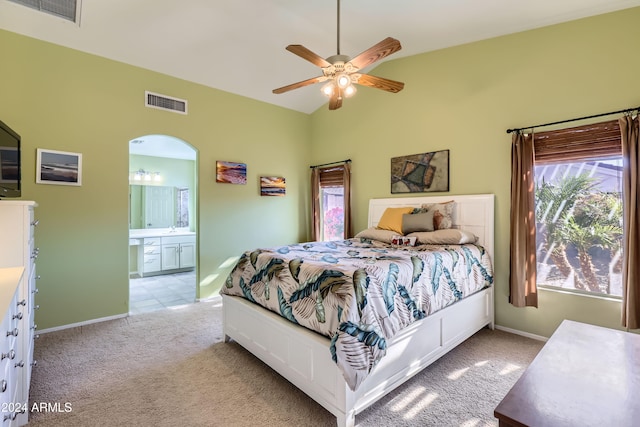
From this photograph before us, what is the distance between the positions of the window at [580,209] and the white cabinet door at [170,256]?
19.5ft

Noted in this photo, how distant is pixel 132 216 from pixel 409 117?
5537 millimetres

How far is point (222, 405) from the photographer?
200 centimetres

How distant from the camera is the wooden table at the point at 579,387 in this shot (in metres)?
0.89

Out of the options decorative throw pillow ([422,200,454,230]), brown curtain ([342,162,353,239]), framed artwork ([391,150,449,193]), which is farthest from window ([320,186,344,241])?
decorative throw pillow ([422,200,454,230])

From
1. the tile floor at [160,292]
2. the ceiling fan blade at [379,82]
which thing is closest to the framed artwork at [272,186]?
the tile floor at [160,292]

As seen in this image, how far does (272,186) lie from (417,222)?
2522mm

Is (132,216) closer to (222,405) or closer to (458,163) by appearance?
(222,405)

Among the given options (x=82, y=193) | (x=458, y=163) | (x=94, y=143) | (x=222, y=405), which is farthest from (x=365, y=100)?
(x=222, y=405)

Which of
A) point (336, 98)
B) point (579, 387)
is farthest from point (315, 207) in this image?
point (579, 387)

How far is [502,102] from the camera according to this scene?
3254 mm

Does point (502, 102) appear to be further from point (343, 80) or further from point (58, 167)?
point (58, 167)

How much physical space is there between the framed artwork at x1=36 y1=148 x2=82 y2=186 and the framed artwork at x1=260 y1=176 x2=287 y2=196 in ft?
7.70

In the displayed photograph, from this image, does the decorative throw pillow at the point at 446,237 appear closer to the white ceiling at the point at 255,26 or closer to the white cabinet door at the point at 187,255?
the white ceiling at the point at 255,26

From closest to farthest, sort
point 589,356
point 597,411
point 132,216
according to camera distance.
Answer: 1. point 597,411
2. point 589,356
3. point 132,216
